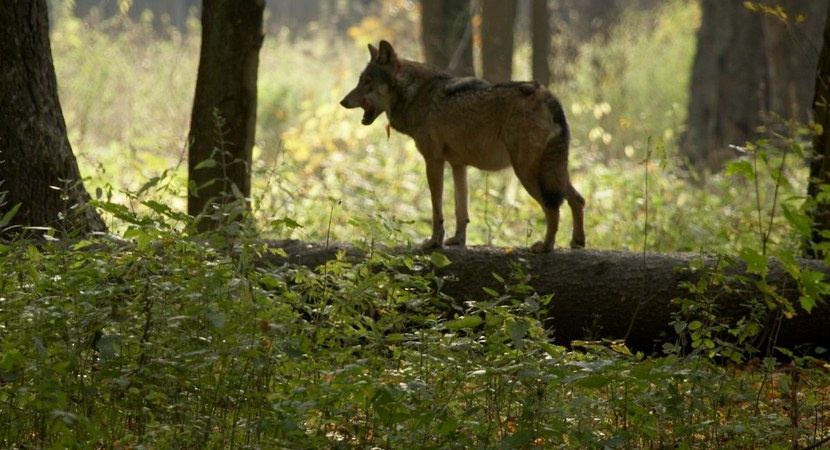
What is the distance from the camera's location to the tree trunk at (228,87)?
8070mm

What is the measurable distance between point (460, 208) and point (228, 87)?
1833 millimetres

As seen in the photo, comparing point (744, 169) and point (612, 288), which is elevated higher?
point (744, 169)

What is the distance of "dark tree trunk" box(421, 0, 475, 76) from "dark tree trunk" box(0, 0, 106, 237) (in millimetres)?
7710

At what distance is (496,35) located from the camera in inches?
635

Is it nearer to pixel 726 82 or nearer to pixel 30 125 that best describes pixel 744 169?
pixel 30 125

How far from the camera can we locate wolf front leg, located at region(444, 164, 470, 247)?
8102 mm

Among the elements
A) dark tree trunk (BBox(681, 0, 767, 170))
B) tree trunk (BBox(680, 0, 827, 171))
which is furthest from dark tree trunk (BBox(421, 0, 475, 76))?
dark tree trunk (BBox(681, 0, 767, 170))

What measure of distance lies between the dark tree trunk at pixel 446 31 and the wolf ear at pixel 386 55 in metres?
5.88

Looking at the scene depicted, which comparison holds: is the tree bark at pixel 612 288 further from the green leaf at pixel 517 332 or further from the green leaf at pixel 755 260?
the green leaf at pixel 517 332

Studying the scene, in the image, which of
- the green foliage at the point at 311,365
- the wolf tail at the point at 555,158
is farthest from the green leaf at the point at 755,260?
the wolf tail at the point at 555,158

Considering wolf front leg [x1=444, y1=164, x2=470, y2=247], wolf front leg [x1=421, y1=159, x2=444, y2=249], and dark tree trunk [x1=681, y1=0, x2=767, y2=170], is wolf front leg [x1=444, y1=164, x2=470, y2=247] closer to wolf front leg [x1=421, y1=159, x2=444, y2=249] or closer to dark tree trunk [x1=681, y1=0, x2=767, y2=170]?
wolf front leg [x1=421, y1=159, x2=444, y2=249]

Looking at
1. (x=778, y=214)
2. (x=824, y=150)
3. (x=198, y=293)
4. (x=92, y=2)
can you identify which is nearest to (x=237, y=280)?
(x=198, y=293)

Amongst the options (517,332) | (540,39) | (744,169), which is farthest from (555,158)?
(540,39)

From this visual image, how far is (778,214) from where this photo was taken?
35.2 feet
